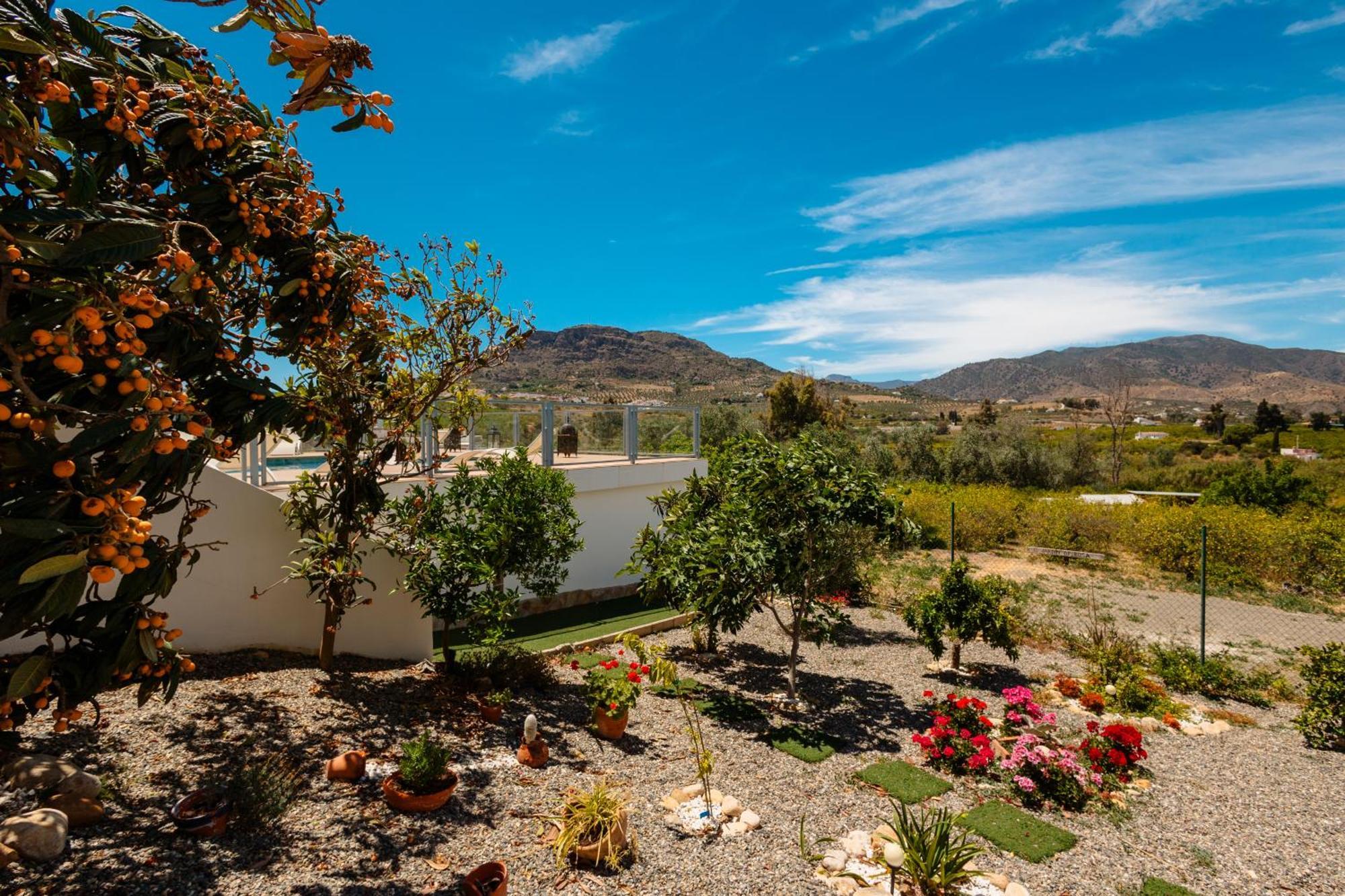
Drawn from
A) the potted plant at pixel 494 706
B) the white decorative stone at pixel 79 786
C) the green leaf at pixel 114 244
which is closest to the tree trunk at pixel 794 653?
the potted plant at pixel 494 706

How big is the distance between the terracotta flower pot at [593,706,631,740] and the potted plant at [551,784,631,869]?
5.23 ft

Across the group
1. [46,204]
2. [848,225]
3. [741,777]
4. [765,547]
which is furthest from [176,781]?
[848,225]

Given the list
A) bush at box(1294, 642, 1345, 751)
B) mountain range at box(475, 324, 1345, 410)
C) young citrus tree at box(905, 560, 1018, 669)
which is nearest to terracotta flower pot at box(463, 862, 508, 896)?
young citrus tree at box(905, 560, 1018, 669)

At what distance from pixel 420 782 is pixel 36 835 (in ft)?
6.12

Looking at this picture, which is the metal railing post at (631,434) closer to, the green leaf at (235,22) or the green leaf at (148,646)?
the green leaf at (235,22)

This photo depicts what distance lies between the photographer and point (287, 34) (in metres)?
2.33

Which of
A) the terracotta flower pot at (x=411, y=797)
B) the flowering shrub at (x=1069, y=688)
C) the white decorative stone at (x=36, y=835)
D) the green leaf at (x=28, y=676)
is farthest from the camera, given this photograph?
the flowering shrub at (x=1069, y=688)

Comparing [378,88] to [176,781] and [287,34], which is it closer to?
[287,34]

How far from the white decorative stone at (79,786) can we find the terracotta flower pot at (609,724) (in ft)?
11.7

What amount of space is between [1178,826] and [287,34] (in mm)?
7538

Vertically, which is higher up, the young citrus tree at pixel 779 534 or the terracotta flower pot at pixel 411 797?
the young citrus tree at pixel 779 534

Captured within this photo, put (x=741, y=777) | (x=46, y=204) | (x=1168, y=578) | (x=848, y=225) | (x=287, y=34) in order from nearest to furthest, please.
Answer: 1. (x=46, y=204)
2. (x=287, y=34)
3. (x=741, y=777)
4. (x=1168, y=578)
5. (x=848, y=225)

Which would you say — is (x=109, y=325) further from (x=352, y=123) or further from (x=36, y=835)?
(x=36, y=835)

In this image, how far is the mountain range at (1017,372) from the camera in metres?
50.7
